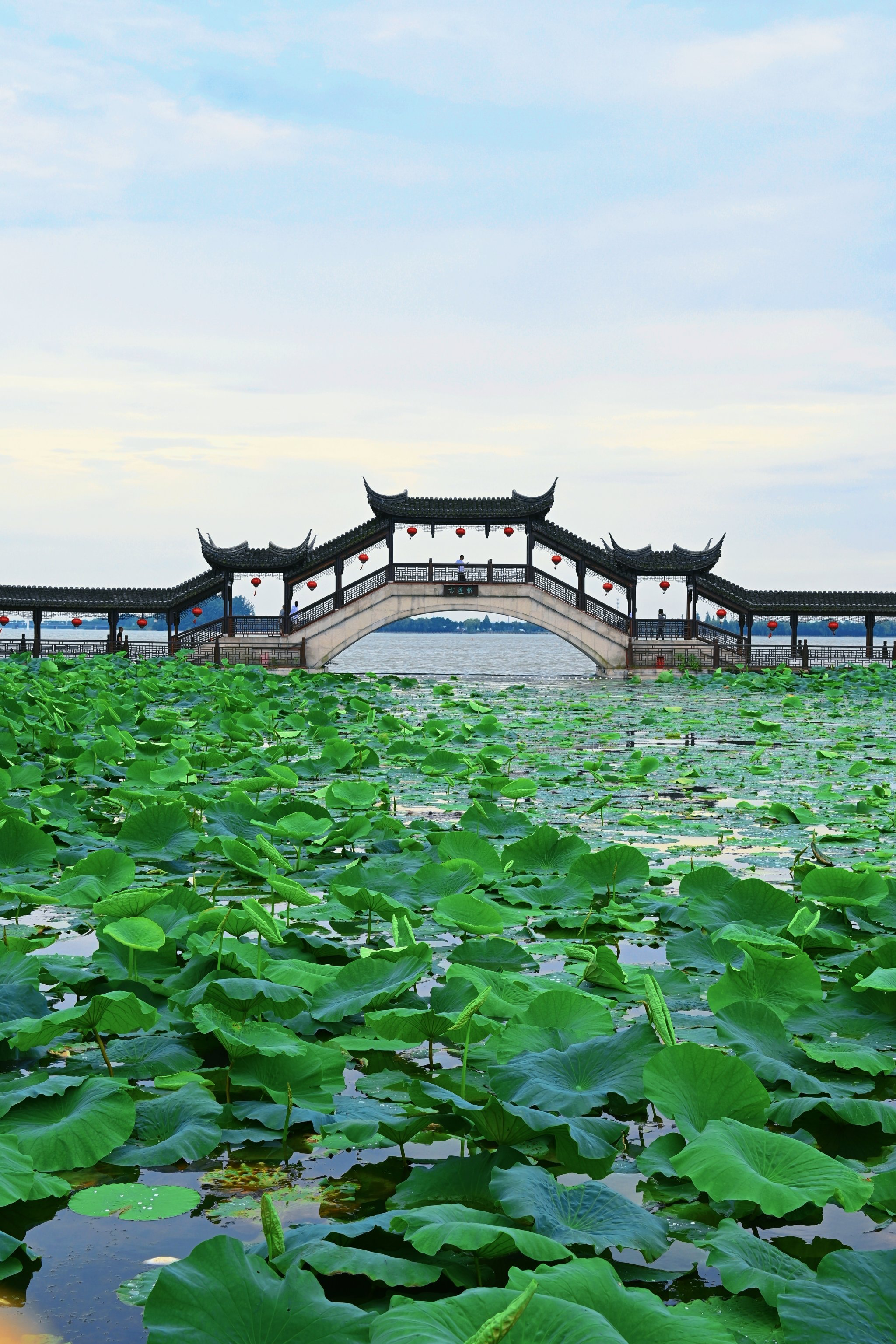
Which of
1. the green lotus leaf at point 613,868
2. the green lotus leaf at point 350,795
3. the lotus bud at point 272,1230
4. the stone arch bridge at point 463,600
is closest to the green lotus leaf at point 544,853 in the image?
the green lotus leaf at point 613,868

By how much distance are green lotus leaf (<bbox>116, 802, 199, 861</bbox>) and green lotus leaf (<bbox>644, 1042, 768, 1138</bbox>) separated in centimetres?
244

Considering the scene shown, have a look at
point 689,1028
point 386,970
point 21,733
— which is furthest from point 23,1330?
point 21,733

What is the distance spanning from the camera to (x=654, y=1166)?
166 centimetres

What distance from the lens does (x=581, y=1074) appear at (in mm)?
1866

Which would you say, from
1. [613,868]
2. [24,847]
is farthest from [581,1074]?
[24,847]

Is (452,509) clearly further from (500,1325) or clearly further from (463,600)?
(500,1325)

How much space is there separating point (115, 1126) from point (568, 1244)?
2.32 ft

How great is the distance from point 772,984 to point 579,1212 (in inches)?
43.6

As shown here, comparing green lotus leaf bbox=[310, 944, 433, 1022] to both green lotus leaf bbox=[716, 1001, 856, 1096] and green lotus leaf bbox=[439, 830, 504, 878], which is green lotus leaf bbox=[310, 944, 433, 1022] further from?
green lotus leaf bbox=[439, 830, 504, 878]

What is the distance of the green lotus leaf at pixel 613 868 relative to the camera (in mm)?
3439

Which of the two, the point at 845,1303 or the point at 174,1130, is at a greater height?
the point at 845,1303

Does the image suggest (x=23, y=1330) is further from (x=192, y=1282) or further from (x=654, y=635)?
(x=654, y=635)

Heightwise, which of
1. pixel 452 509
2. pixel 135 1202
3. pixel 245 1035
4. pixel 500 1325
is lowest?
pixel 135 1202

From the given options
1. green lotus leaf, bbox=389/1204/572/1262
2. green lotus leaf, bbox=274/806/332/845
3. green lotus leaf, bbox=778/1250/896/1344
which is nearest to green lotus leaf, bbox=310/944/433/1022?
green lotus leaf, bbox=389/1204/572/1262
